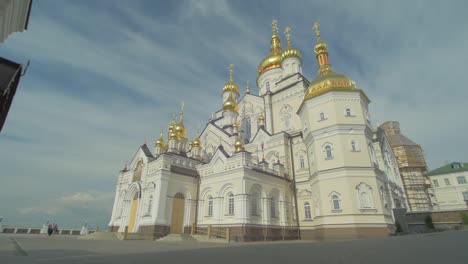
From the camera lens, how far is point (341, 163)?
1591 centimetres

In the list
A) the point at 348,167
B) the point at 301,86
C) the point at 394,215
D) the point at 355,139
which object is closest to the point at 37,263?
the point at 348,167

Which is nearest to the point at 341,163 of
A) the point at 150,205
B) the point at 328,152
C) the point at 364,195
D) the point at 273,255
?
the point at 328,152

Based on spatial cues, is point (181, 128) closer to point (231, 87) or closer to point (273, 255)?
point (231, 87)

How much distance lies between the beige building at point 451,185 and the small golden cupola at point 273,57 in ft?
99.6

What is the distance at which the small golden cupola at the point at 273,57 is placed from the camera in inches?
1195

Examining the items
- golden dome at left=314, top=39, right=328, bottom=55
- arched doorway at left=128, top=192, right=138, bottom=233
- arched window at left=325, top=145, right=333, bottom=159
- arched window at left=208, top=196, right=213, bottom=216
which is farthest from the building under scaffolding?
arched doorway at left=128, top=192, right=138, bottom=233

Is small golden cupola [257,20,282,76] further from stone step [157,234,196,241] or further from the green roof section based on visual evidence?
the green roof section

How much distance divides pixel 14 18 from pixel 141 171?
18.2 metres

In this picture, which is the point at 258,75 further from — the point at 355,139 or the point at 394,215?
the point at 394,215

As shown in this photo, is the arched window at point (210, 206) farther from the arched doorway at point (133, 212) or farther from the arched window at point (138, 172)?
the arched window at point (138, 172)

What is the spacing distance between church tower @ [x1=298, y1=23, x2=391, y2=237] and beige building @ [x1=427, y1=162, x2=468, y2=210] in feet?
93.7

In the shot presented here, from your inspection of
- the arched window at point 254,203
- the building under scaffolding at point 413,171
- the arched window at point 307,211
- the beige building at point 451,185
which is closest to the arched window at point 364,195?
the arched window at point 307,211

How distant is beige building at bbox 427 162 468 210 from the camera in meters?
34.6

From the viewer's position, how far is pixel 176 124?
25.5 metres
